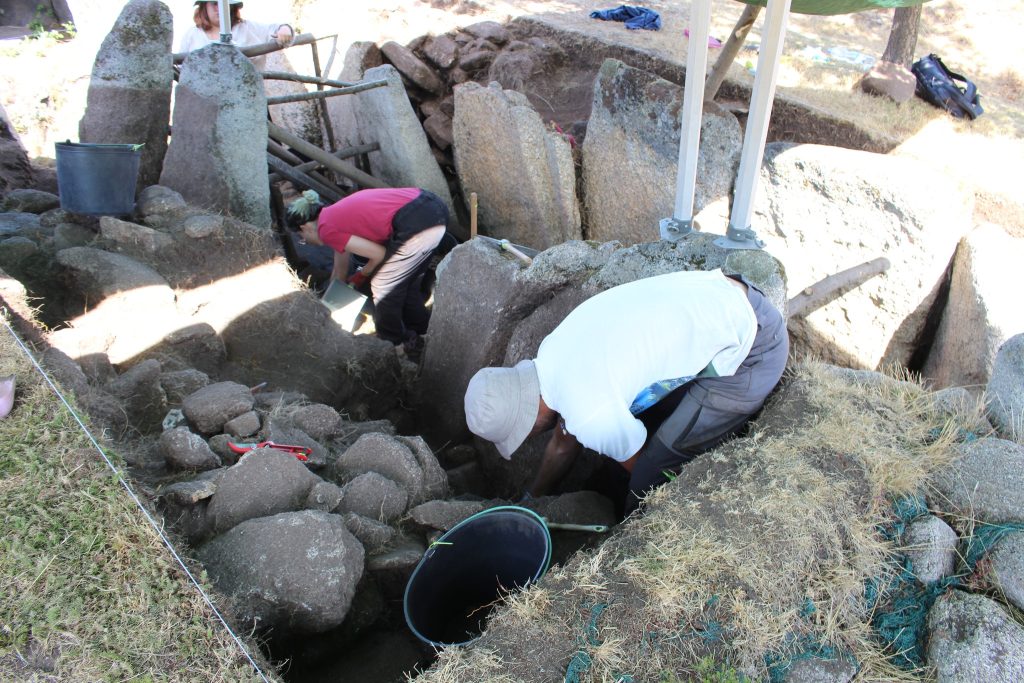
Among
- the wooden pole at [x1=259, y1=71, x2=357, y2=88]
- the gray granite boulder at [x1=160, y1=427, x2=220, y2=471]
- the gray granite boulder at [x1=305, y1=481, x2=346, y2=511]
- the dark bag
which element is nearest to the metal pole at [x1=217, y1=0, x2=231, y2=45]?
the wooden pole at [x1=259, y1=71, x2=357, y2=88]

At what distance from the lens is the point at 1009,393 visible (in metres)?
3.11

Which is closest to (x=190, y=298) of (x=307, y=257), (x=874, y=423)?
(x=307, y=257)

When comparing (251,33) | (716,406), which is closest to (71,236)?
(251,33)

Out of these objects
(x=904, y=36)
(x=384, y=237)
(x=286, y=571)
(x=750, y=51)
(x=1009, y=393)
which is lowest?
(x=384, y=237)

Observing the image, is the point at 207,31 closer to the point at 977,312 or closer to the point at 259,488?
the point at 259,488

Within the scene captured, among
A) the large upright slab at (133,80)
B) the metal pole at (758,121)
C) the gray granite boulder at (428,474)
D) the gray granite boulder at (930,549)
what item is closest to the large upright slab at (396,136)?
the large upright slab at (133,80)

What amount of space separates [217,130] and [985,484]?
16.0 feet

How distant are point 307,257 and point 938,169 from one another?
533 cm

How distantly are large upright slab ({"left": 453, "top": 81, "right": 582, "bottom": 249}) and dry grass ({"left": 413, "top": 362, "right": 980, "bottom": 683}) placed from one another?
4.09 m

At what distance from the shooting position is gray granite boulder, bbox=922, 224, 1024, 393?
4.61 meters

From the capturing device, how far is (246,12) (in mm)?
8594

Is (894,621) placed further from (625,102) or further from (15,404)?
(625,102)

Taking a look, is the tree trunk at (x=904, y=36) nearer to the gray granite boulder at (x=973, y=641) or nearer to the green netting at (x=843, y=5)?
the green netting at (x=843, y=5)

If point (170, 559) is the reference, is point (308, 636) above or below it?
below
